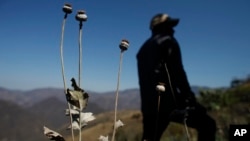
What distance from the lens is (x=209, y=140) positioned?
5660 mm

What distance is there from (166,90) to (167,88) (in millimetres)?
91

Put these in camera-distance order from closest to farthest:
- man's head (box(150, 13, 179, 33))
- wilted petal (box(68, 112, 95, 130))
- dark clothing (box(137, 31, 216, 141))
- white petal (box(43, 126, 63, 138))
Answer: white petal (box(43, 126, 63, 138)) < wilted petal (box(68, 112, 95, 130)) < dark clothing (box(137, 31, 216, 141)) < man's head (box(150, 13, 179, 33))

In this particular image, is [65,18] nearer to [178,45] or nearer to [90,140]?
[178,45]

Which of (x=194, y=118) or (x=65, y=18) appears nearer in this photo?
(x=65, y=18)

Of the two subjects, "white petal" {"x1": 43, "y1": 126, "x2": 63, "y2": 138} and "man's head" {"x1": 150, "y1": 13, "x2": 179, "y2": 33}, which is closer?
"white petal" {"x1": 43, "y1": 126, "x2": 63, "y2": 138}

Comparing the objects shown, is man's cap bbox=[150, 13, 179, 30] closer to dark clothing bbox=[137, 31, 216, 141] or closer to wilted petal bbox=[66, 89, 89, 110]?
dark clothing bbox=[137, 31, 216, 141]

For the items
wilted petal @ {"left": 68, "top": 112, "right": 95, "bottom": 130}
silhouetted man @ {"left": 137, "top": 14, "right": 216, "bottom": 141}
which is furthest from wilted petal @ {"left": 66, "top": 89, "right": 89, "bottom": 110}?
silhouetted man @ {"left": 137, "top": 14, "right": 216, "bottom": 141}

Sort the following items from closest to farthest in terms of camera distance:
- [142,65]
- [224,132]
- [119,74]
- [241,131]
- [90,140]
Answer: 1. [119,74]
2. [241,131]
3. [142,65]
4. [224,132]
5. [90,140]

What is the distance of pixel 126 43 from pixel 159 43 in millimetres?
4211

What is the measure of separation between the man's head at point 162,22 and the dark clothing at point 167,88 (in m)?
0.25

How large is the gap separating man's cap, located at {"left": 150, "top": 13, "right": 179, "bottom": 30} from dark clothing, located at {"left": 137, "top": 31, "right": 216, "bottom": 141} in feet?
1.06

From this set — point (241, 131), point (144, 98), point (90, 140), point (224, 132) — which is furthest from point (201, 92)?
point (241, 131)

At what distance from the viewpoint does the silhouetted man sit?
5.57 metres

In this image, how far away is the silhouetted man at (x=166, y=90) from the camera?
5570 millimetres
